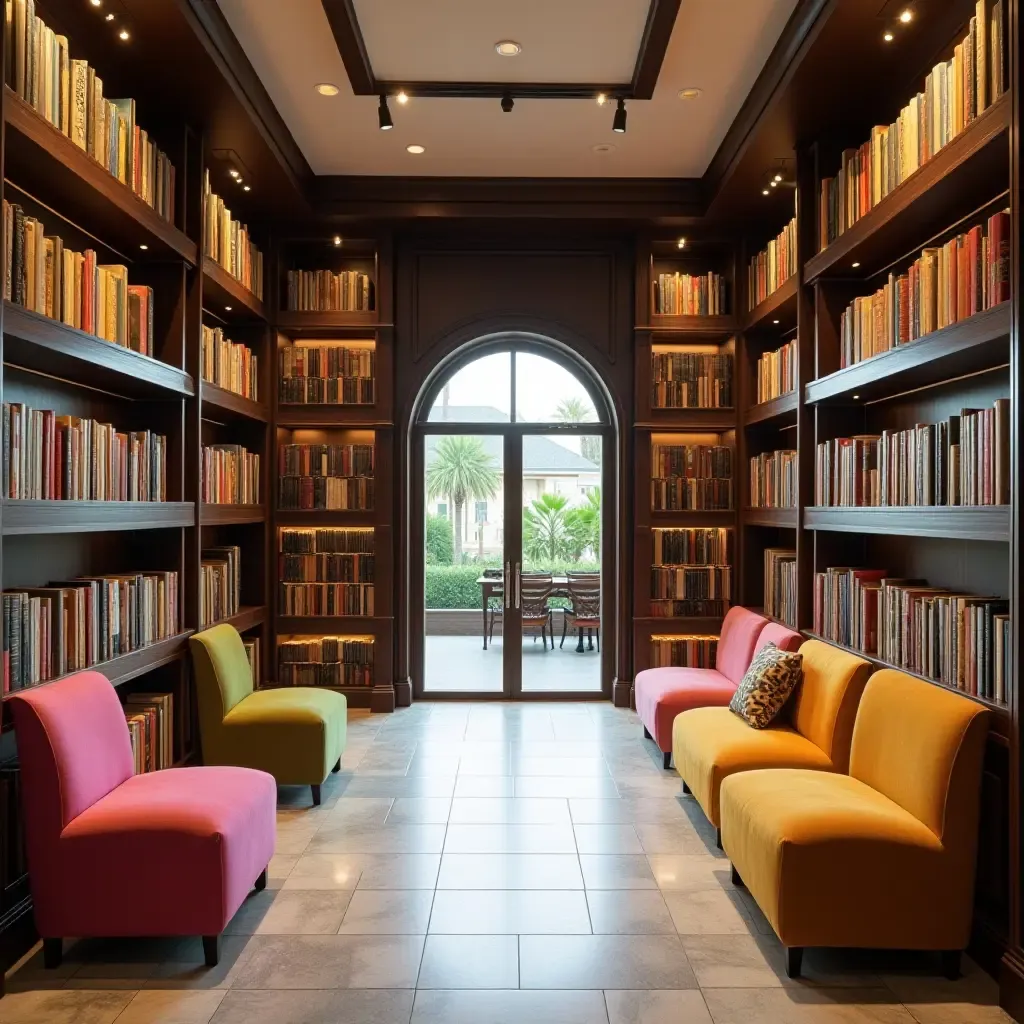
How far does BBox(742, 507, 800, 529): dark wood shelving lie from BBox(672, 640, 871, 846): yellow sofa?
3.52 ft

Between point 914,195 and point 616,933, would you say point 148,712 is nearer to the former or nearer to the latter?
point 616,933

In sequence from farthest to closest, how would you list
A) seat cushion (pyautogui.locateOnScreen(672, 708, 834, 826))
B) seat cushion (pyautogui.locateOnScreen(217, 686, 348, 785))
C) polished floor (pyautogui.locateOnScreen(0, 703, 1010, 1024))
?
seat cushion (pyautogui.locateOnScreen(217, 686, 348, 785))
seat cushion (pyautogui.locateOnScreen(672, 708, 834, 826))
polished floor (pyautogui.locateOnScreen(0, 703, 1010, 1024))

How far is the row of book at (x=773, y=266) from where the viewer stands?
5398mm

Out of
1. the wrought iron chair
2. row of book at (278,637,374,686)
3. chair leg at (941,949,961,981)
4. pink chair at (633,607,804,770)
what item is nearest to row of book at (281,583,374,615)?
row of book at (278,637,374,686)

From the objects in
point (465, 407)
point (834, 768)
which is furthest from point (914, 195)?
point (465, 407)

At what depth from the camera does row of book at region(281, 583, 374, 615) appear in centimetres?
677

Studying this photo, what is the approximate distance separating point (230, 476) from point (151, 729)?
6.57ft

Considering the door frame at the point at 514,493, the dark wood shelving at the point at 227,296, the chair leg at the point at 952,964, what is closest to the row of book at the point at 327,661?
the door frame at the point at 514,493

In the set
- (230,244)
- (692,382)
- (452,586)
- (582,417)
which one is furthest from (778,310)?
(230,244)

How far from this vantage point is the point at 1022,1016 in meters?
2.62

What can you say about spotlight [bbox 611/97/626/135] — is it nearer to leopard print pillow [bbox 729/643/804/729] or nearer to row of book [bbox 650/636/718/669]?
leopard print pillow [bbox 729/643/804/729]

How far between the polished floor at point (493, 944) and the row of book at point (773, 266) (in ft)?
11.0

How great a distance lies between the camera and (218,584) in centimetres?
542

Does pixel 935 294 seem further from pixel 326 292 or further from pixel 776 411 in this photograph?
pixel 326 292
